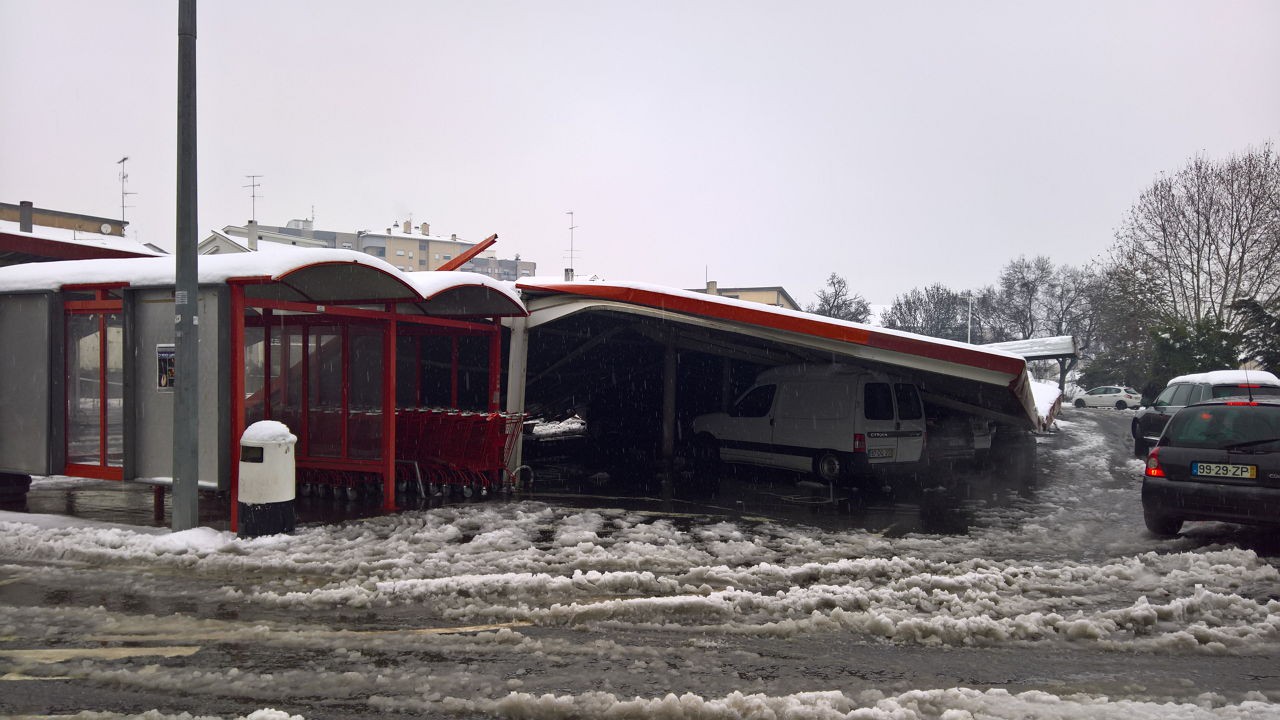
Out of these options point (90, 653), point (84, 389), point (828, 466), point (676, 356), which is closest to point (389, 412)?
point (84, 389)

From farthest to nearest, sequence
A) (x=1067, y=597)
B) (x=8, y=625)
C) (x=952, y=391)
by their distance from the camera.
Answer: (x=952, y=391)
(x=1067, y=597)
(x=8, y=625)

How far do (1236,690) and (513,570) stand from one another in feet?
16.2

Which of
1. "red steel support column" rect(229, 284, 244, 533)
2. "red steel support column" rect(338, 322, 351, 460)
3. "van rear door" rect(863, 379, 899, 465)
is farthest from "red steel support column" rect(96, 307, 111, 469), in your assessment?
"van rear door" rect(863, 379, 899, 465)

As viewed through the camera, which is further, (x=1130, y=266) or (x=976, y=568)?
(x=1130, y=266)

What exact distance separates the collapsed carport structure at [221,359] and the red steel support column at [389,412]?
0.7 inches

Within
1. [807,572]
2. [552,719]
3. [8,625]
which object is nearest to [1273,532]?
[807,572]

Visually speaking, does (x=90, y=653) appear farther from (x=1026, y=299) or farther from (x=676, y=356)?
(x=1026, y=299)

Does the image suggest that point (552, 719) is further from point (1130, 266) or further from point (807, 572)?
point (1130, 266)

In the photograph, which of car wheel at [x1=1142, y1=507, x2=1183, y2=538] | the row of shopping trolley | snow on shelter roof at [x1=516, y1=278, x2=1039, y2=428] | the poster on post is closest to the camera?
car wheel at [x1=1142, y1=507, x2=1183, y2=538]

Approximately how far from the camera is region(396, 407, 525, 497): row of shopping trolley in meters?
11.1

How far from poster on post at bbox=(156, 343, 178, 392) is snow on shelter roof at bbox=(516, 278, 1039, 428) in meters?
5.05

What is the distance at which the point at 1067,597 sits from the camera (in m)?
6.33

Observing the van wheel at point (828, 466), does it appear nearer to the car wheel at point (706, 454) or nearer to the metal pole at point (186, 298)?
the car wheel at point (706, 454)

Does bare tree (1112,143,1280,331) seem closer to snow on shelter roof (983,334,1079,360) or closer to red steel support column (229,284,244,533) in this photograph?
snow on shelter roof (983,334,1079,360)
